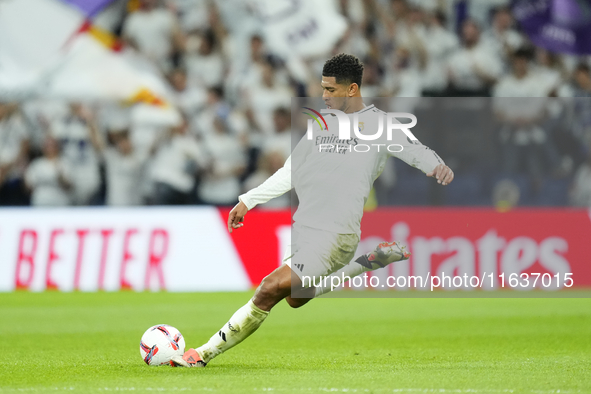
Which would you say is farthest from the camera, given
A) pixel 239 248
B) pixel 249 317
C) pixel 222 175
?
pixel 222 175

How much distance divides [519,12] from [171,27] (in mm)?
5868

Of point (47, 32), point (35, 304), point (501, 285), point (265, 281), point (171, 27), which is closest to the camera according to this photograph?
point (265, 281)

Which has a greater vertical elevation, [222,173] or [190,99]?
[190,99]

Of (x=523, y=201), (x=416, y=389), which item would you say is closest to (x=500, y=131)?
(x=523, y=201)

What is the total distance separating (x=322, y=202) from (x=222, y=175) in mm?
8458

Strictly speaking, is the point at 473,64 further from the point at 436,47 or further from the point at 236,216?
the point at 236,216

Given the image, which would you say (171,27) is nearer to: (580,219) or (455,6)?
(455,6)

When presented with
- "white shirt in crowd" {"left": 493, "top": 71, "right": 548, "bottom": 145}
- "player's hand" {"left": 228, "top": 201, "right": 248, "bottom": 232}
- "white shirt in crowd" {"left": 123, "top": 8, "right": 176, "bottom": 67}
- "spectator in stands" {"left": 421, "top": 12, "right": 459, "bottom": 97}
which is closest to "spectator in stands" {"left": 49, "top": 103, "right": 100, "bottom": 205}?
"white shirt in crowd" {"left": 123, "top": 8, "right": 176, "bottom": 67}

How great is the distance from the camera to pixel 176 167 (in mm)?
15062

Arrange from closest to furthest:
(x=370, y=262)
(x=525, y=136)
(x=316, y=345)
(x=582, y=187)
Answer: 1. (x=370, y=262)
2. (x=316, y=345)
3. (x=525, y=136)
4. (x=582, y=187)

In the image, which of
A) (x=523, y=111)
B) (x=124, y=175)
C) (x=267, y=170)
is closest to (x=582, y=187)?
(x=523, y=111)

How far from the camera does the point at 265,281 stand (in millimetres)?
6723

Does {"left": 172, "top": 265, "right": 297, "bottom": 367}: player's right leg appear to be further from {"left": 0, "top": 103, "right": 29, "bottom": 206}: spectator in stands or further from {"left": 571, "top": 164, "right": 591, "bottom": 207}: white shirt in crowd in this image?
{"left": 0, "top": 103, "right": 29, "bottom": 206}: spectator in stands

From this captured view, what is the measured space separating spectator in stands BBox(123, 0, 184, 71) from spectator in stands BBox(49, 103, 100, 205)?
1534 mm
